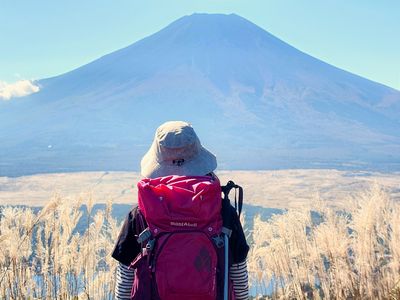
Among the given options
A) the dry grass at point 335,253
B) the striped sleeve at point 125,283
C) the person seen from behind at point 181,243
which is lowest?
the dry grass at point 335,253

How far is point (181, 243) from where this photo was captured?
2.22 metres

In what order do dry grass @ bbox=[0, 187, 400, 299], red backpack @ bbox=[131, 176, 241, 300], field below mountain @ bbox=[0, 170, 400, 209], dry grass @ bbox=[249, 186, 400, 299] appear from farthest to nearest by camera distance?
field below mountain @ bbox=[0, 170, 400, 209], dry grass @ bbox=[249, 186, 400, 299], dry grass @ bbox=[0, 187, 400, 299], red backpack @ bbox=[131, 176, 241, 300]

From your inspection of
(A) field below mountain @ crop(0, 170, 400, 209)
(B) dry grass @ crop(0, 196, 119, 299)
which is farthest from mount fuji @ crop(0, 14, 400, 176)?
(B) dry grass @ crop(0, 196, 119, 299)

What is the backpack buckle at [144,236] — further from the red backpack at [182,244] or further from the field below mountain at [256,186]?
the field below mountain at [256,186]

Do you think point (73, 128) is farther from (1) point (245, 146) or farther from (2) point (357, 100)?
(2) point (357, 100)

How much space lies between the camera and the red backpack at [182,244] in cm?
219

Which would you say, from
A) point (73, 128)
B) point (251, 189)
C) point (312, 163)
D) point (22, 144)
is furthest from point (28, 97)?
point (251, 189)

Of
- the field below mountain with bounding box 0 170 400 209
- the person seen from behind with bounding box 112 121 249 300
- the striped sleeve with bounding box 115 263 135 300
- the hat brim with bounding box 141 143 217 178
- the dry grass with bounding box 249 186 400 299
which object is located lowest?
the field below mountain with bounding box 0 170 400 209

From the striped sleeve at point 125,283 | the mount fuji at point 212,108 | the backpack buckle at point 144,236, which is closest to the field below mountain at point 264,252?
the striped sleeve at point 125,283

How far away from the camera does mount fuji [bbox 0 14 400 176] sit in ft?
310

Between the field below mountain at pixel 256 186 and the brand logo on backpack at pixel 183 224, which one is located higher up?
the brand logo on backpack at pixel 183 224

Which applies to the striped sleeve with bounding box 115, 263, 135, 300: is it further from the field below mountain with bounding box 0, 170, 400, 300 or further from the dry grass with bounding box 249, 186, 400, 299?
the dry grass with bounding box 249, 186, 400, 299

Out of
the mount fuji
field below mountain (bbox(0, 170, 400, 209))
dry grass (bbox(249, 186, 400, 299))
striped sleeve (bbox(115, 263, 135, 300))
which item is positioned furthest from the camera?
the mount fuji

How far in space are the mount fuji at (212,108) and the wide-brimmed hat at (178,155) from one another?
230 ft
